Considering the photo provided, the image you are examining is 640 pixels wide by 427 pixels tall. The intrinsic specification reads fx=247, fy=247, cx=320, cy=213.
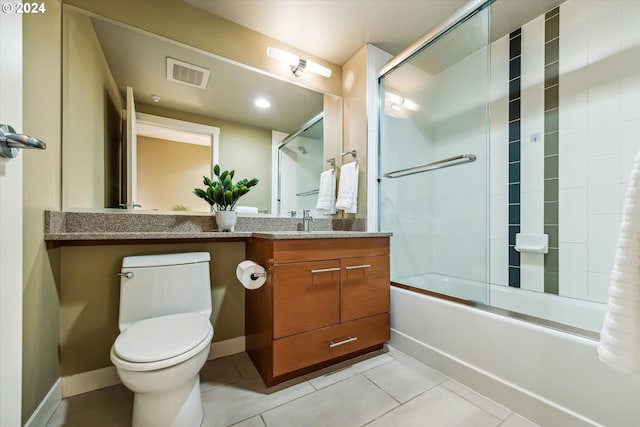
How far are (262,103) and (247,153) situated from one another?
0.42 m

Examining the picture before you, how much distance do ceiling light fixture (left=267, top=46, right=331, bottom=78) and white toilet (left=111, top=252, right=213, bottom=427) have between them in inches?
58.9

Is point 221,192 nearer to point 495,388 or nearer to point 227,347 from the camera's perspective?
point 227,347

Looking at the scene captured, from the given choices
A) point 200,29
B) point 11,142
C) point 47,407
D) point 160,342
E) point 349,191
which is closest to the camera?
point 11,142

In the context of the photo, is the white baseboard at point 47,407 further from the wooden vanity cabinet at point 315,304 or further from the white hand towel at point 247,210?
the white hand towel at point 247,210

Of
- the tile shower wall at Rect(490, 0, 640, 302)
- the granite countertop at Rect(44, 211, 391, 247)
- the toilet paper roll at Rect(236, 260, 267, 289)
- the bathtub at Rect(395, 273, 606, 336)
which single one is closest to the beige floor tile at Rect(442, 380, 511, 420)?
the bathtub at Rect(395, 273, 606, 336)

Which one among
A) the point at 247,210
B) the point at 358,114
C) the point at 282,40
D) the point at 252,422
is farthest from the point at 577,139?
the point at 252,422

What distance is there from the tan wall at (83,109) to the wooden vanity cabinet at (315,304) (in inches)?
37.0

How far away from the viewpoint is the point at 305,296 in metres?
1.34

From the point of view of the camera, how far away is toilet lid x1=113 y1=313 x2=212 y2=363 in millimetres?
907

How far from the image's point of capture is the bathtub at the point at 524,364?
3.00 ft

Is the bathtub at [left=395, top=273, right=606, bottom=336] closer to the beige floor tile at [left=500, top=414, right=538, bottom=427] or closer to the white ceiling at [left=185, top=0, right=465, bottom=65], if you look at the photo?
the beige floor tile at [left=500, top=414, right=538, bottom=427]

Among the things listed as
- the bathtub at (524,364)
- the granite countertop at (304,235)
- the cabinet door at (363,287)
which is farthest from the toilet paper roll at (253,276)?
the bathtub at (524,364)

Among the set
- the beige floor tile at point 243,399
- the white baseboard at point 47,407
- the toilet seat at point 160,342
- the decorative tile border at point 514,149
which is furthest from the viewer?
the decorative tile border at point 514,149

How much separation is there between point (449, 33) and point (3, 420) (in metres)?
2.52
